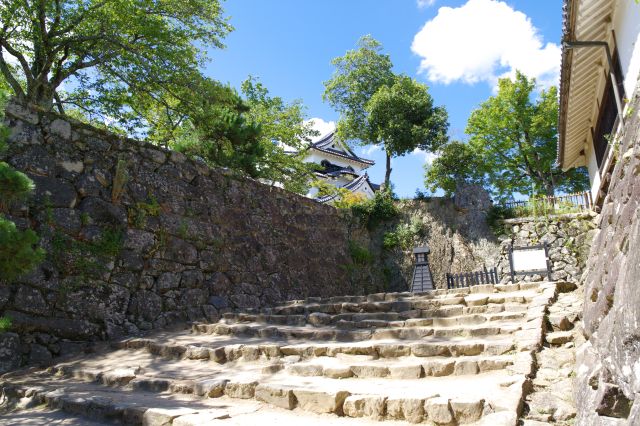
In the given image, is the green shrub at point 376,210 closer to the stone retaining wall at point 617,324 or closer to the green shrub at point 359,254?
the green shrub at point 359,254

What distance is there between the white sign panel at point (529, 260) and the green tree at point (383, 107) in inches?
262

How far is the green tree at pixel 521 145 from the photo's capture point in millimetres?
19953

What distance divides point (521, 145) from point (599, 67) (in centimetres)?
1358

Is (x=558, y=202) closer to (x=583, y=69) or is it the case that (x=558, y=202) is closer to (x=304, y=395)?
(x=583, y=69)

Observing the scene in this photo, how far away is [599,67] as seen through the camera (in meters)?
7.41

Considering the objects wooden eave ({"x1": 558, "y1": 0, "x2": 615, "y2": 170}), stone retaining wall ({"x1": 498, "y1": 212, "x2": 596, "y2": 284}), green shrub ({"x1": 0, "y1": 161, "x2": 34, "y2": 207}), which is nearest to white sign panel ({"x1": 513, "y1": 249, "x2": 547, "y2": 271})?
wooden eave ({"x1": 558, "y1": 0, "x2": 615, "y2": 170})

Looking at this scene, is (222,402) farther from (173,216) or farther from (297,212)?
(297,212)

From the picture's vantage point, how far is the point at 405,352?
13.8ft

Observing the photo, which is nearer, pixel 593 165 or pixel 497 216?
pixel 593 165

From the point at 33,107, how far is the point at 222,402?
471cm

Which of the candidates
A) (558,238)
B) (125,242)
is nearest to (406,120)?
(558,238)

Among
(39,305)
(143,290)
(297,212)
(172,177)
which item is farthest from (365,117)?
(39,305)

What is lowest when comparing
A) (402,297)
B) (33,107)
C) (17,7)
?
(402,297)

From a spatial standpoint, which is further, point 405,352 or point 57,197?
point 57,197
